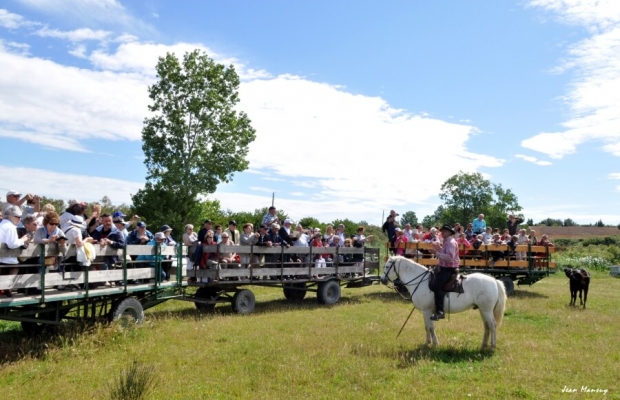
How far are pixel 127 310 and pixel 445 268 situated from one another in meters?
6.28

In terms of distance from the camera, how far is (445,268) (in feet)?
31.5

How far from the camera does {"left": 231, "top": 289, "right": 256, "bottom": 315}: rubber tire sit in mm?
12945

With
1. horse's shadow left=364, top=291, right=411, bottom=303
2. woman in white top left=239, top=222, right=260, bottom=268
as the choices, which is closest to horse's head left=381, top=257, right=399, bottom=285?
woman in white top left=239, top=222, right=260, bottom=268

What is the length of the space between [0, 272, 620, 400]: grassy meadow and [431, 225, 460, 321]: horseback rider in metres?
0.78

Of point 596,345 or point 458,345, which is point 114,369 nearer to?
point 458,345

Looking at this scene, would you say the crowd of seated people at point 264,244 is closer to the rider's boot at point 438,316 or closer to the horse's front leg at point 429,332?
the horse's front leg at point 429,332

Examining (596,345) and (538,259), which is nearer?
(596,345)

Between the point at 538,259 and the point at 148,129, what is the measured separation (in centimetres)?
2168

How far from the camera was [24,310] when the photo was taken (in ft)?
28.6

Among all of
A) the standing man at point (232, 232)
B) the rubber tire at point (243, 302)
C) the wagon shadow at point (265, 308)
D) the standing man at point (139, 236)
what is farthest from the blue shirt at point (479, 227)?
the standing man at point (139, 236)

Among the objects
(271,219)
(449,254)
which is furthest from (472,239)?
(449,254)

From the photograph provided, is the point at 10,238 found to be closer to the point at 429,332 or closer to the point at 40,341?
the point at 40,341

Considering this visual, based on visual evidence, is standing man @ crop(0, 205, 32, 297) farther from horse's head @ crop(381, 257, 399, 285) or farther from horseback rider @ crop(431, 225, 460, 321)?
horseback rider @ crop(431, 225, 460, 321)

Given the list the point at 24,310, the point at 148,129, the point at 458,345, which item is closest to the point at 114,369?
the point at 24,310
